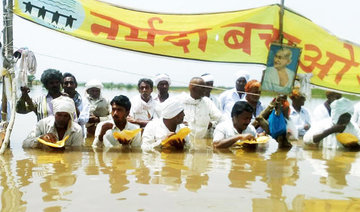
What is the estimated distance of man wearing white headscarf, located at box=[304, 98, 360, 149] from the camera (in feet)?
20.6

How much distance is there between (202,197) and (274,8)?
2.98 meters

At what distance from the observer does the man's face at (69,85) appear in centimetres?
695

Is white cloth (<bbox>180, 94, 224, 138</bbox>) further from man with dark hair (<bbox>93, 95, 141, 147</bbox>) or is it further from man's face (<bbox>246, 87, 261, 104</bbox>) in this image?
man with dark hair (<bbox>93, 95, 141, 147</bbox>)

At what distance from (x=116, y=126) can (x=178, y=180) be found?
1857 millimetres

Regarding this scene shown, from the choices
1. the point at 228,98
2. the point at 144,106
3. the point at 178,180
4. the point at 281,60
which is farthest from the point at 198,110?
the point at 178,180

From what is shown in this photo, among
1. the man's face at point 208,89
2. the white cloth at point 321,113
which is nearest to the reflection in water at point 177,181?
the white cloth at point 321,113

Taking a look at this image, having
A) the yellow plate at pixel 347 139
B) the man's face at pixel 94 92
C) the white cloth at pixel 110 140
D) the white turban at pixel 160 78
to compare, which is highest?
the white turban at pixel 160 78

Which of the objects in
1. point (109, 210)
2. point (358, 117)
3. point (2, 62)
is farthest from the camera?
point (358, 117)

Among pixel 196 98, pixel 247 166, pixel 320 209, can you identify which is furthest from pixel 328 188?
pixel 196 98

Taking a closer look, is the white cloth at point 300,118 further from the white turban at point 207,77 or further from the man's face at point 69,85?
the man's face at point 69,85

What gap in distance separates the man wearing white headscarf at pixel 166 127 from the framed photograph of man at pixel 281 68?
1.11 metres

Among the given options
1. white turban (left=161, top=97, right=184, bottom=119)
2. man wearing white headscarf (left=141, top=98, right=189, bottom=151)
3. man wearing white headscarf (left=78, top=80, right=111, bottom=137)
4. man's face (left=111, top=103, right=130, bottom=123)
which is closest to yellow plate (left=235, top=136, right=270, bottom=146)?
man wearing white headscarf (left=141, top=98, right=189, bottom=151)

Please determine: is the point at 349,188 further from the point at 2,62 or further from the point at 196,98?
the point at 2,62

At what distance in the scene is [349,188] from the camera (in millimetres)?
4121
